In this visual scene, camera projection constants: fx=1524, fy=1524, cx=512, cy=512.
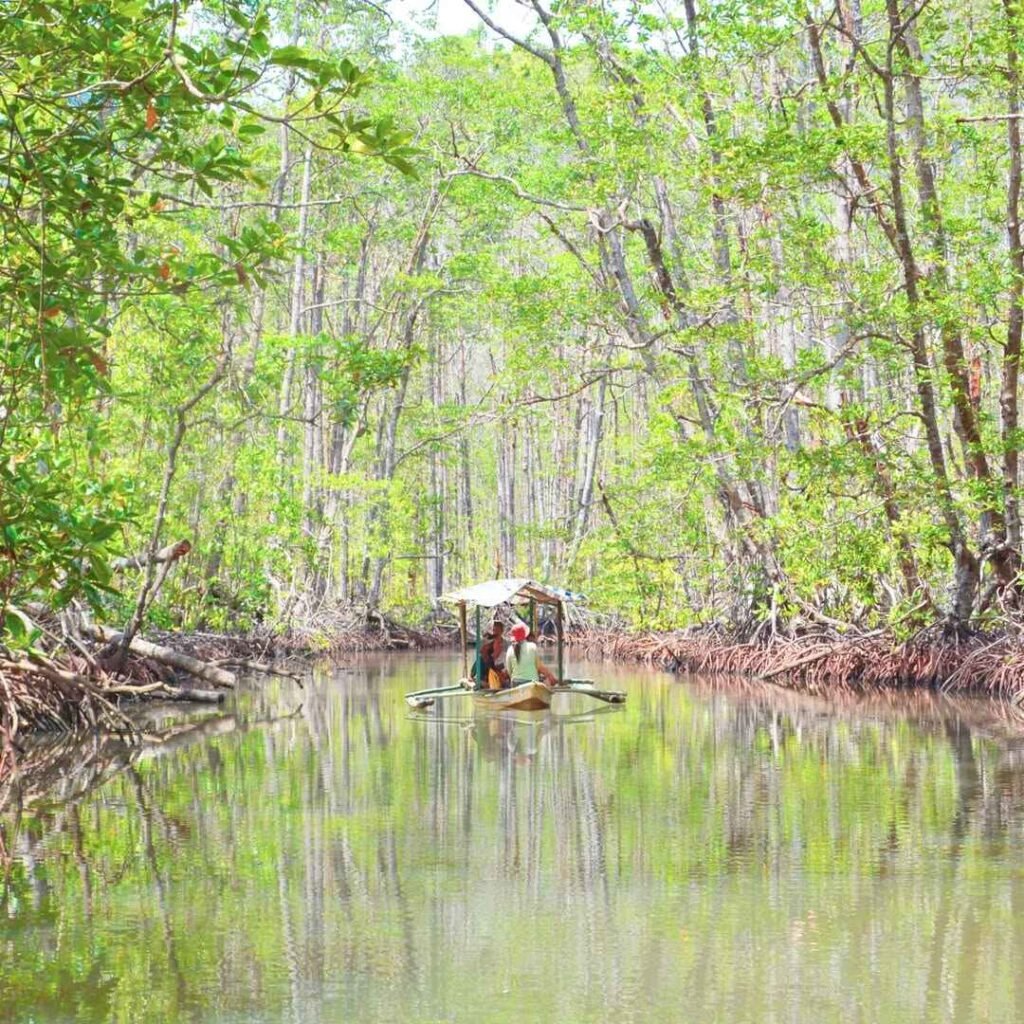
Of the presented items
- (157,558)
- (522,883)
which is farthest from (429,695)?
(522,883)

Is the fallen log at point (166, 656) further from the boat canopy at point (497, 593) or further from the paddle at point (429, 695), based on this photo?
the boat canopy at point (497, 593)

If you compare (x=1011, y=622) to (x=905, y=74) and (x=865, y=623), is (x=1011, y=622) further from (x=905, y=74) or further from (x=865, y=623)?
(x=905, y=74)

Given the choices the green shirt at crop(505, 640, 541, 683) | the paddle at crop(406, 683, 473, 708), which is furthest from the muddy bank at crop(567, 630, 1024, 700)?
the paddle at crop(406, 683, 473, 708)

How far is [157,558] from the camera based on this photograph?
13391 mm

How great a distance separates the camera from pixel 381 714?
44.5 ft

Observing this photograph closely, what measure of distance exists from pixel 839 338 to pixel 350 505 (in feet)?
46.0

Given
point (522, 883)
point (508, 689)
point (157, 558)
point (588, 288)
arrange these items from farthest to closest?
1. point (588, 288)
2. point (508, 689)
3. point (157, 558)
4. point (522, 883)

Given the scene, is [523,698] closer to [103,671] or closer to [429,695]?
[429,695]

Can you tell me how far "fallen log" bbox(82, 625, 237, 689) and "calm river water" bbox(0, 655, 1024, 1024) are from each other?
314cm

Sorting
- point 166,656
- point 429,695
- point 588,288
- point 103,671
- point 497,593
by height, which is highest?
point 588,288

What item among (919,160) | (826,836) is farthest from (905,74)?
(826,836)

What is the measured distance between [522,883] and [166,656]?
950 cm

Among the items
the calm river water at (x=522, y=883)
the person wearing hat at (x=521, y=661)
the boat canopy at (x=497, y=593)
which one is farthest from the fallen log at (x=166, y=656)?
the calm river water at (x=522, y=883)

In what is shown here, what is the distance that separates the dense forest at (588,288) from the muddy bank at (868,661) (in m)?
0.32
